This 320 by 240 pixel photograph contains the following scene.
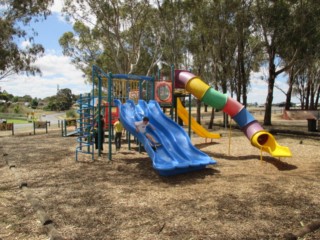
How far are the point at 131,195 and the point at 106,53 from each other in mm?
34218

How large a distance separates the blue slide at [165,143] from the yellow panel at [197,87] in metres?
1.74

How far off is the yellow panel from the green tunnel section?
0.15 metres

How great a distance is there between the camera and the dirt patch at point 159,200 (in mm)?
4910

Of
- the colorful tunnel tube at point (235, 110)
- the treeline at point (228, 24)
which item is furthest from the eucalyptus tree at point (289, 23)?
the colorful tunnel tube at point (235, 110)

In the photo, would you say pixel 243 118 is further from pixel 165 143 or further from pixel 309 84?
pixel 309 84

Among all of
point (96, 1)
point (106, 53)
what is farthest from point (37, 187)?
point (106, 53)

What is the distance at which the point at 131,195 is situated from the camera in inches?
268

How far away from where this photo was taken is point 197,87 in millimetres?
11945

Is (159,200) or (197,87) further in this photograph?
(197,87)

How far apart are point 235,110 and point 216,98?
0.84m

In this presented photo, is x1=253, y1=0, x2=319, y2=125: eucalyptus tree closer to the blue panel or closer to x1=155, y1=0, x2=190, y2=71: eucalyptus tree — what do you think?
x1=155, y1=0, x2=190, y2=71: eucalyptus tree

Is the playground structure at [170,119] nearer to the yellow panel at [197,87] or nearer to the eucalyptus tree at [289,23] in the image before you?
the yellow panel at [197,87]

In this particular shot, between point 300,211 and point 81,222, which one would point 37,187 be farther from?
point 300,211

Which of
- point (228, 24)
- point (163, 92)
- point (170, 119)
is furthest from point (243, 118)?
point (228, 24)
